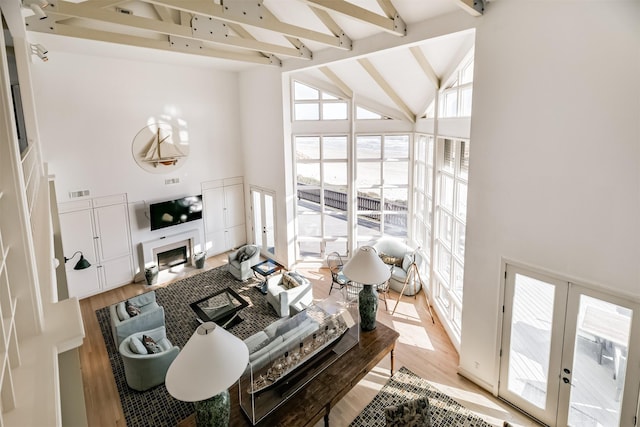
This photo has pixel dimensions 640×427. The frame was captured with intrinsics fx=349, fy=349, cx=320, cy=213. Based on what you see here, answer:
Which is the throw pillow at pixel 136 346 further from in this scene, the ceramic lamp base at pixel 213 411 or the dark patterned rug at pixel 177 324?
the ceramic lamp base at pixel 213 411

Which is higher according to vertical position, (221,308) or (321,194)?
(321,194)

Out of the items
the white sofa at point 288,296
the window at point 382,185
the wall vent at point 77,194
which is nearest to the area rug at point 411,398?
the white sofa at point 288,296

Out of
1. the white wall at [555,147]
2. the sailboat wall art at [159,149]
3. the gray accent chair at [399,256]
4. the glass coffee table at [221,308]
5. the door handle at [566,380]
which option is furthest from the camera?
the sailboat wall art at [159,149]

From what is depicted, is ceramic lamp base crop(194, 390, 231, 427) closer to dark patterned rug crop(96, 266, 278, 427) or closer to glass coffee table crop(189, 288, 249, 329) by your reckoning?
dark patterned rug crop(96, 266, 278, 427)

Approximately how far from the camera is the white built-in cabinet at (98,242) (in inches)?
278

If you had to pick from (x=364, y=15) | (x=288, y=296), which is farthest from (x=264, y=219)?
(x=364, y=15)

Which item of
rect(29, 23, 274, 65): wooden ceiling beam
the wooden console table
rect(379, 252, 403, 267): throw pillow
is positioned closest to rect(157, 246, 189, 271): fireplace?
rect(29, 23, 274, 65): wooden ceiling beam

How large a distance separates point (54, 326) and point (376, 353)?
11.8ft

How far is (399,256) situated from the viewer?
811 cm

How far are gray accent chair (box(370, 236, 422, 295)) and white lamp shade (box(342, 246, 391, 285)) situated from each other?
3.44m

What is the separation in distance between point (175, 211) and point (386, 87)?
18.4 ft

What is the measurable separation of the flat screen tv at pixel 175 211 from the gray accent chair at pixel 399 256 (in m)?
4.50

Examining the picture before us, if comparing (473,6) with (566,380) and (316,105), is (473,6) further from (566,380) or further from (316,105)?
(316,105)

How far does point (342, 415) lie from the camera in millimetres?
4504
